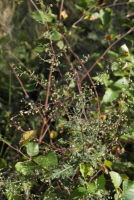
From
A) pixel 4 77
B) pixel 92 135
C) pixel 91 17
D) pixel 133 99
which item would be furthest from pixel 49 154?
pixel 4 77

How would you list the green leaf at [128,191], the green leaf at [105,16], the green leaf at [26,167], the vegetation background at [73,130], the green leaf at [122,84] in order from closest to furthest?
1. the green leaf at [128,191]
2. the vegetation background at [73,130]
3. the green leaf at [26,167]
4. the green leaf at [122,84]
5. the green leaf at [105,16]

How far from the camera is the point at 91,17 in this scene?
5.42 ft

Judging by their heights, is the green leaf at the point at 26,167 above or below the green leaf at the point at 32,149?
below

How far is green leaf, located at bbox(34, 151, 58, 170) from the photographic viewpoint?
126 cm

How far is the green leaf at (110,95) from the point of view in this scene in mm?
1574

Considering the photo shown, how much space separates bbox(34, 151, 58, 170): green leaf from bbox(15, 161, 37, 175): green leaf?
0.04m

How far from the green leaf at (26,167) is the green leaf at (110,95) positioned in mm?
524

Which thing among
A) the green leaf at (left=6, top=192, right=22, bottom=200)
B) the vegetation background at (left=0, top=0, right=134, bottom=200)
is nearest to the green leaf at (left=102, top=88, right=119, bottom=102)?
the vegetation background at (left=0, top=0, right=134, bottom=200)

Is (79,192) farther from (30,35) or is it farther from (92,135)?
(30,35)

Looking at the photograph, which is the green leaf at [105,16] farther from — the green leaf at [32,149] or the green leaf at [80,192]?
the green leaf at [80,192]

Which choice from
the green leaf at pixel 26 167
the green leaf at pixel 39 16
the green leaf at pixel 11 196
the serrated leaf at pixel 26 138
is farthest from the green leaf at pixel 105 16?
the green leaf at pixel 11 196

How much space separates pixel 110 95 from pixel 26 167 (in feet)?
1.96

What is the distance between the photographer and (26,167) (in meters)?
1.32

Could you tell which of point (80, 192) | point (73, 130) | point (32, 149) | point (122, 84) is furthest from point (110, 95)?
point (80, 192)
